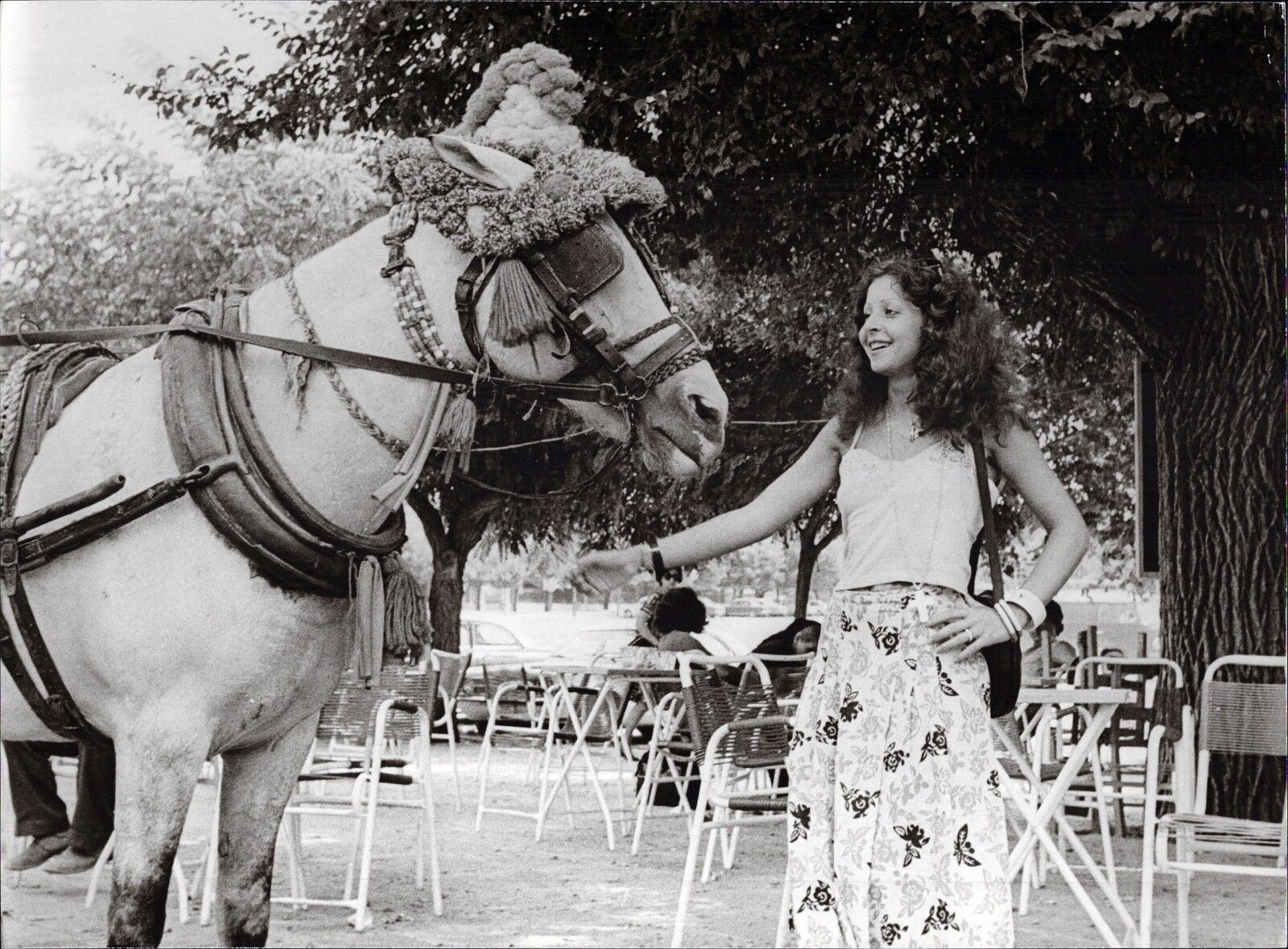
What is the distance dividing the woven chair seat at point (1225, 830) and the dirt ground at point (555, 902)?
0.61 metres

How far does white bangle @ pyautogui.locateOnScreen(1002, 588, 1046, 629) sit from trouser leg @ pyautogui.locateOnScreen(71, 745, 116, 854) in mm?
3606

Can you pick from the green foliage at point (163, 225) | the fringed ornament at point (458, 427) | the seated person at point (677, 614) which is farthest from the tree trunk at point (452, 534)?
the fringed ornament at point (458, 427)

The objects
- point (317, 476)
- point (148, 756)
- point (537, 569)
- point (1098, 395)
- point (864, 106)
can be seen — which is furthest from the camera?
point (537, 569)

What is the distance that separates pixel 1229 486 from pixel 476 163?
16.0 ft

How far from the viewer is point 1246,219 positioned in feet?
19.2

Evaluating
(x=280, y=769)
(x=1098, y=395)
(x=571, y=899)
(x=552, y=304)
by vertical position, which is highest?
(x=1098, y=395)

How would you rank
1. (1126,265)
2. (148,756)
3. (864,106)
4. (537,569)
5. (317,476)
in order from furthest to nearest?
1. (537,569)
2. (1126,265)
3. (864,106)
4. (317,476)
5. (148,756)

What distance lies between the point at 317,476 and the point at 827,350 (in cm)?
729

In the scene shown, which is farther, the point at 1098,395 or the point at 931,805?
the point at 1098,395

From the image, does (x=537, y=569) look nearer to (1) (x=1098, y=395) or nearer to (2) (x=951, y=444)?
(1) (x=1098, y=395)

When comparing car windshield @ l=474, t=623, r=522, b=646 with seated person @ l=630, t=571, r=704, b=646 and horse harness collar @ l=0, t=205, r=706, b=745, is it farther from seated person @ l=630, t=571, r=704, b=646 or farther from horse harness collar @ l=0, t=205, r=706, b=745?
horse harness collar @ l=0, t=205, r=706, b=745

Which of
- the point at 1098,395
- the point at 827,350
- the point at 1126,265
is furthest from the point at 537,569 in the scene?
the point at 1126,265

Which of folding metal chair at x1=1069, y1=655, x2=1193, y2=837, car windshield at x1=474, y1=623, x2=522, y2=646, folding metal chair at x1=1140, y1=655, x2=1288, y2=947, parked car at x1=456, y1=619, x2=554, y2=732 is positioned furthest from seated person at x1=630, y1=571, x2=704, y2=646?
folding metal chair at x1=1140, y1=655, x2=1288, y2=947

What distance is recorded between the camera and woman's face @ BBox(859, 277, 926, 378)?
236cm
